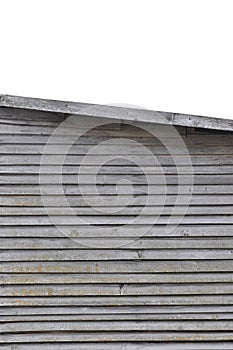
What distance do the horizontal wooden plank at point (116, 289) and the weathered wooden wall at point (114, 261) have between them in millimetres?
11

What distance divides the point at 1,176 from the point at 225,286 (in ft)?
8.91

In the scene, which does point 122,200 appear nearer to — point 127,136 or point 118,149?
point 118,149

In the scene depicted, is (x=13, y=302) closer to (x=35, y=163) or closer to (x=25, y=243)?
(x=25, y=243)

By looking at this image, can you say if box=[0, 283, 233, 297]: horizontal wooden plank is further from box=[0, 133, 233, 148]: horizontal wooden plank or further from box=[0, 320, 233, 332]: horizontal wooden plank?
box=[0, 133, 233, 148]: horizontal wooden plank

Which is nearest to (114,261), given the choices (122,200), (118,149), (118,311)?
(118,311)

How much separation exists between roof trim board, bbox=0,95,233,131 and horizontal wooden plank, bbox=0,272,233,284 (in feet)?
5.35

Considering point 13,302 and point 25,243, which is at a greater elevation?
point 25,243

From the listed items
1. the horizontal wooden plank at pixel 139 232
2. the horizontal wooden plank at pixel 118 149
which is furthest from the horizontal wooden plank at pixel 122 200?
the horizontal wooden plank at pixel 118 149

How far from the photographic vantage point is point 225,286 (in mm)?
5820

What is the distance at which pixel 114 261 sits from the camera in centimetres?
581

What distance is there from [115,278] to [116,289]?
12 centimetres

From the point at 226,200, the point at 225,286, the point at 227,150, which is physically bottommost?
the point at 225,286

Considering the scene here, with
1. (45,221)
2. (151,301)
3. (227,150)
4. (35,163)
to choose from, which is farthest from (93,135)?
(151,301)

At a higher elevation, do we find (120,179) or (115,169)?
(115,169)
